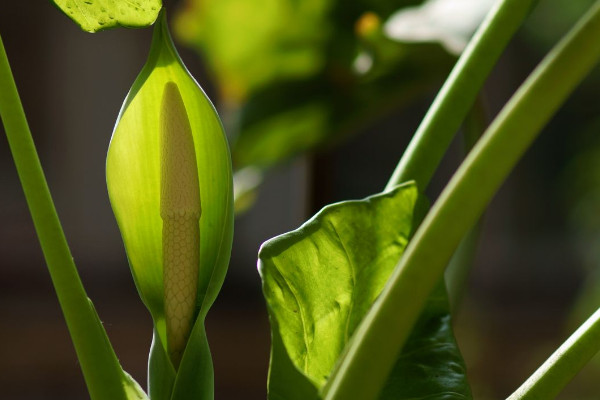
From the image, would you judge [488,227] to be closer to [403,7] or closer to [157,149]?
[403,7]

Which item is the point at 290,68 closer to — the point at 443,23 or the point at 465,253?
the point at 443,23

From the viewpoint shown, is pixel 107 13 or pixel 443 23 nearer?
pixel 107 13

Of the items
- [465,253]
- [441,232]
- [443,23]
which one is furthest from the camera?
[443,23]

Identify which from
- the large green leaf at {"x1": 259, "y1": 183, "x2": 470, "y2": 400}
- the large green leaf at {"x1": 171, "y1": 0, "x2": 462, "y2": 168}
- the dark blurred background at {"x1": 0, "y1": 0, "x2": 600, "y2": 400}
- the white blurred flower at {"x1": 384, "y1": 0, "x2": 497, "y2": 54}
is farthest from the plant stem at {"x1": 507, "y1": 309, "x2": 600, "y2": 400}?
the dark blurred background at {"x1": 0, "y1": 0, "x2": 600, "y2": 400}

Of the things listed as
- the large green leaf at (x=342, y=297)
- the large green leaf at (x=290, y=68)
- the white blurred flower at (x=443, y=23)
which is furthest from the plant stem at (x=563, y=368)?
the large green leaf at (x=290, y=68)

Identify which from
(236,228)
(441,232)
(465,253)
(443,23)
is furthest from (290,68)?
(236,228)
